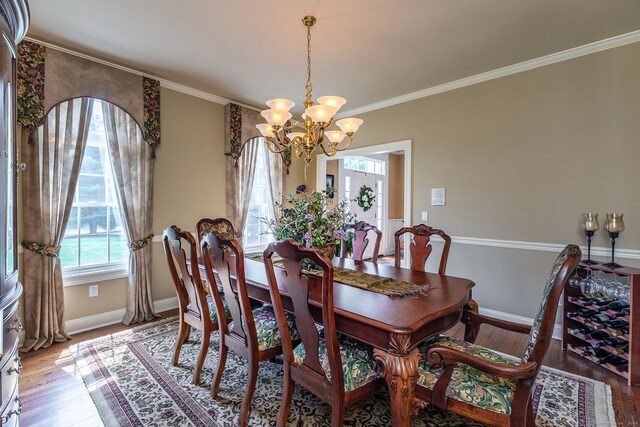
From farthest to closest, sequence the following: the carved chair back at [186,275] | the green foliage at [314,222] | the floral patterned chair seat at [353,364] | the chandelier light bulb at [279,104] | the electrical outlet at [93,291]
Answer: the electrical outlet at [93,291] → the chandelier light bulb at [279,104] → the green foliage at [314,222] → the carved chair back at [186,275] → the floral patterned chair seat at [353,364]

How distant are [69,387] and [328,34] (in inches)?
131

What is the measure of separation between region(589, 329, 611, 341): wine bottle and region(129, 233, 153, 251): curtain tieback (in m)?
4.28

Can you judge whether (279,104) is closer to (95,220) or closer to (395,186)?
(95,220)

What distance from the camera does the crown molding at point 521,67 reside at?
8.63 ft

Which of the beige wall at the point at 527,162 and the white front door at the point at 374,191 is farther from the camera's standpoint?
the white front door at the point at 374,191

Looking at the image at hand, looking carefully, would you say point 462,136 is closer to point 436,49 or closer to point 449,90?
point 449,90

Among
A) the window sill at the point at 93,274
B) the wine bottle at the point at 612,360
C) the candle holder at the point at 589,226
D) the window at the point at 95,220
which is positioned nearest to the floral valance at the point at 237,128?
the window at the point at 95,220

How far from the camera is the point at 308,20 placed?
7.82ft

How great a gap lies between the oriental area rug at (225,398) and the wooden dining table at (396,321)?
2.07 feet

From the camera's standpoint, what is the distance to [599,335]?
95.3 inches

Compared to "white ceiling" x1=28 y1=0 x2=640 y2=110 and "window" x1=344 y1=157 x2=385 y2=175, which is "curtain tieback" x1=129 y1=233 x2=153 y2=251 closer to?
"white ceiling" x1=28 y1=0 x2=640 y2=110

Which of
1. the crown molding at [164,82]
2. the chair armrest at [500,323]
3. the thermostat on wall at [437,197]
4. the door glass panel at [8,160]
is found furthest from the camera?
the thermostat on wall at [437,197]

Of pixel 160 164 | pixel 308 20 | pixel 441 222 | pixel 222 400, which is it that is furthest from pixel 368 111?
pixel 222 400

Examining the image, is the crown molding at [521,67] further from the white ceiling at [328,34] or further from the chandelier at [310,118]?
the chandelier at [310,118]
